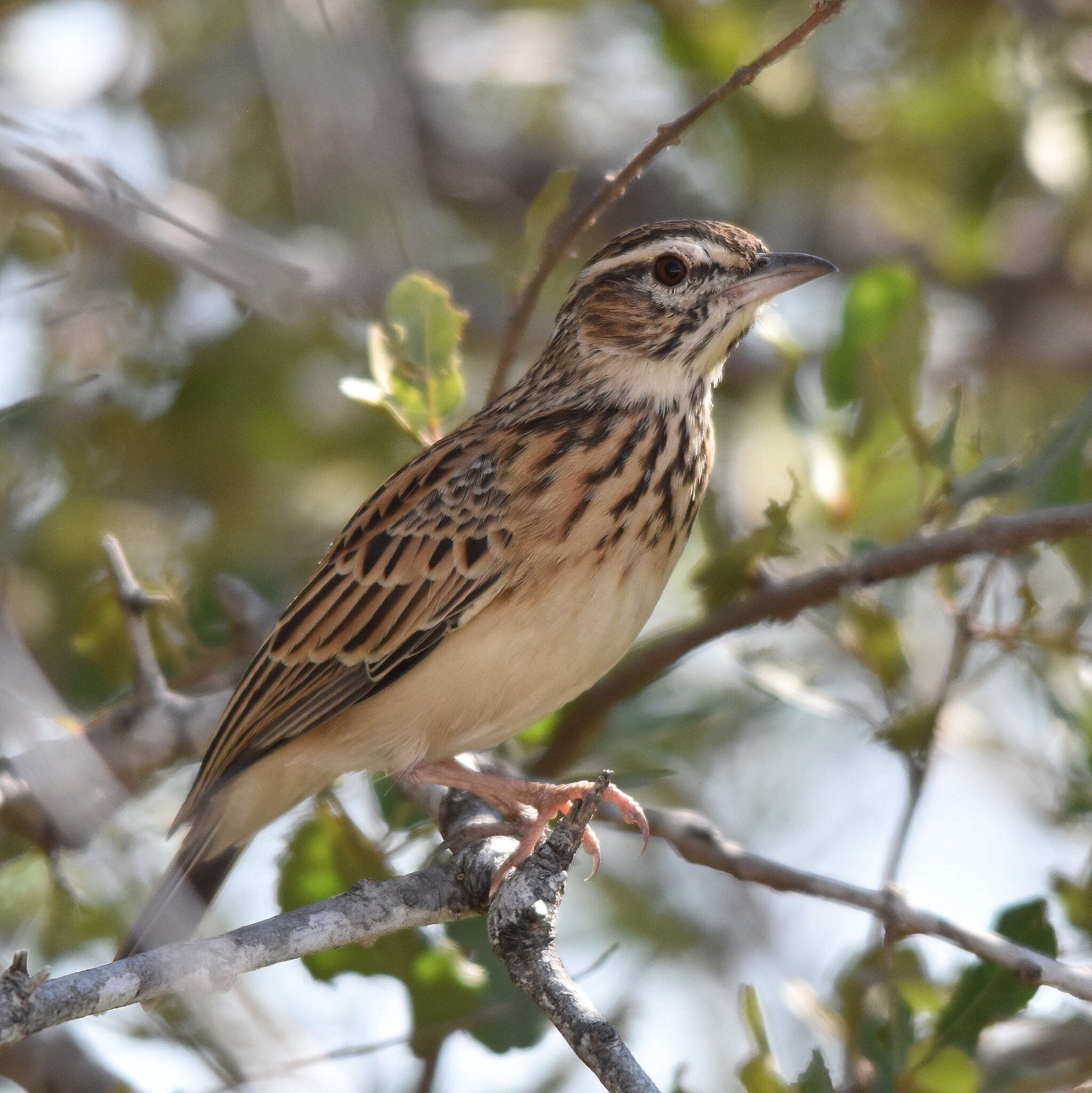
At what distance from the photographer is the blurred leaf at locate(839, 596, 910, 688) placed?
530 cm

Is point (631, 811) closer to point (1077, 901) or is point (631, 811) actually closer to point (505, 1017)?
point (505, 1017)

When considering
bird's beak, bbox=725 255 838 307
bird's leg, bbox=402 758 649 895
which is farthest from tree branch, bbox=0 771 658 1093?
bird's beak, bbox=725 255 838 307

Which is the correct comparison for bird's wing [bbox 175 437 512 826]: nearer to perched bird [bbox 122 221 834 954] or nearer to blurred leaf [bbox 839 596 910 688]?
perched bird [bbox 122 221 834 954]

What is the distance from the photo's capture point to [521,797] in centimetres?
496

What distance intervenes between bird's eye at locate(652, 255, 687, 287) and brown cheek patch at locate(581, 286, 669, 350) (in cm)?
9

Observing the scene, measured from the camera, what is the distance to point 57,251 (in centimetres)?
693

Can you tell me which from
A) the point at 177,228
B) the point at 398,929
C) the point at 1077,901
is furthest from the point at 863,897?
the point at 177,228

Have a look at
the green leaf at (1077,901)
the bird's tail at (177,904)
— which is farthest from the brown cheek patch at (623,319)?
the green leaf at (1077,901)

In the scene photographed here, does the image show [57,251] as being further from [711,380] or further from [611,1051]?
[611,1051]

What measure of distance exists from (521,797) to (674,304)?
187cm

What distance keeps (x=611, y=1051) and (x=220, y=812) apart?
2456 mm

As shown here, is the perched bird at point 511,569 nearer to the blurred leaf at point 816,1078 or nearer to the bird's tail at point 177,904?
the bird's tail at point 177,904

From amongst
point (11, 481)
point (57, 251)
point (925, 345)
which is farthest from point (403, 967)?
point (57, 251)

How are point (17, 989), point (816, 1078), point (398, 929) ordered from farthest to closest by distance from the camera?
point (398, 929), point (816, 1078), point (17, 989)
